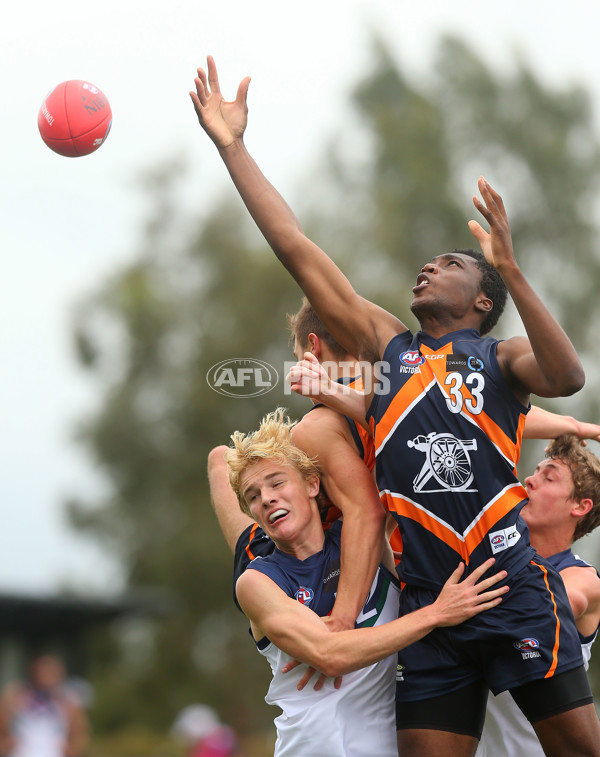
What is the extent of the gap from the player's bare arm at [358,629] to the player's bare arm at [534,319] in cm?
88

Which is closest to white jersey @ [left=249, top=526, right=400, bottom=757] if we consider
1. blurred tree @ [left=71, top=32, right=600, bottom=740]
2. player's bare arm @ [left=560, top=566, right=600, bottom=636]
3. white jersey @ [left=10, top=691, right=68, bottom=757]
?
player's bare arm @ [left=560, top=566, right=600, bottom=636]

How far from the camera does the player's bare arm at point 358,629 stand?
14.8ft


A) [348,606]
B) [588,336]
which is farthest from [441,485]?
[588,336]

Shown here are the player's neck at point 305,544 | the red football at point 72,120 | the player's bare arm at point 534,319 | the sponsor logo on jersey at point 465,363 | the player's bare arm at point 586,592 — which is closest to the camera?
the player's bare arm at point 534,319

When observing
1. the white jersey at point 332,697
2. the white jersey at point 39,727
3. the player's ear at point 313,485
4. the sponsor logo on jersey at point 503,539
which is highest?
the player's ear at point 313,485

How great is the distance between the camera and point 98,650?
1099 inches

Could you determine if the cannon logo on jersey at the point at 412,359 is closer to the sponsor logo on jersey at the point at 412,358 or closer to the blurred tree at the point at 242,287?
the sponsor logo on jersey at the point at 412,358

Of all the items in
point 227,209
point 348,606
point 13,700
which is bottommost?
point 13,700

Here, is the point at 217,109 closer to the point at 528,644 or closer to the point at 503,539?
the point at 503,539

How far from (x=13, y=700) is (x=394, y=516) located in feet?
35.3

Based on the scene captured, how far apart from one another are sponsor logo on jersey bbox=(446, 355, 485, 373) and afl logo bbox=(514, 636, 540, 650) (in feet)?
3.99

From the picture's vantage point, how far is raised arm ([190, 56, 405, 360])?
480 cm

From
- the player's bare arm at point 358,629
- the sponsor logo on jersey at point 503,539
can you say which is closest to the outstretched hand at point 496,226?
the sponsor logo on jersey at point 503,539

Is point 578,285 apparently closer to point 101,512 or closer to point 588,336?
point 588,336
